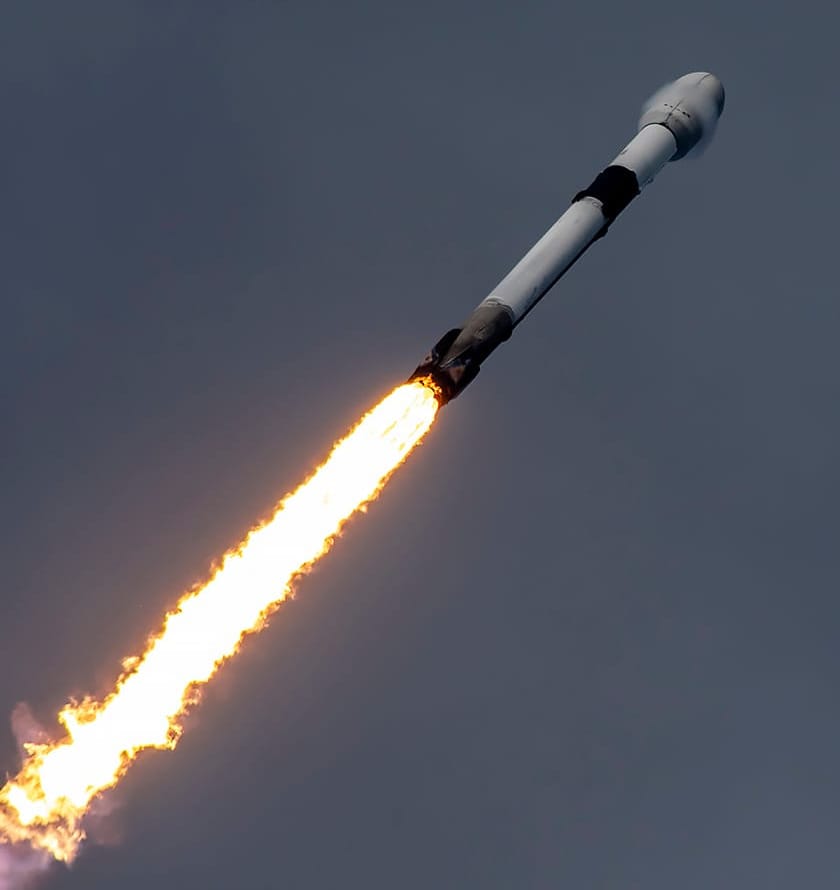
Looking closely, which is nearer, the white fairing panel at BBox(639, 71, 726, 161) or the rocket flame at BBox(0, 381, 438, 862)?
the rocket flame at BBox(0, 381, 438, 862)

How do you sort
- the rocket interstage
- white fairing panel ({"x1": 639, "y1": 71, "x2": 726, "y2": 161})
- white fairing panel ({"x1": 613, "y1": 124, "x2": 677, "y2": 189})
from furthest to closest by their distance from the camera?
white fairing panel ({"x1": 639, "y1": 71, "x2": 726, "y2": 161}) → white fairing panel ({"x1": 613, "y1": 124, "x2": 677, "y2": 189}) → the rocket interstage

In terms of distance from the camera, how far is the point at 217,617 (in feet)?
218

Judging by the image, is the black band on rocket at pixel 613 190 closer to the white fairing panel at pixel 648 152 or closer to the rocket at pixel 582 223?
the rocket at pixel 582 223

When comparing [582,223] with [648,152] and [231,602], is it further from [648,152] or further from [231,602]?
[231,602]

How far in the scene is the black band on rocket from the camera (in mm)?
75162

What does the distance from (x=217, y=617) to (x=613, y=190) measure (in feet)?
104

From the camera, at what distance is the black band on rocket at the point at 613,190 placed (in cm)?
7516

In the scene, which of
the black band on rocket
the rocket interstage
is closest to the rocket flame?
the rocket interstage

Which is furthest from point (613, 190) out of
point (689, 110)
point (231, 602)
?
point (231, 602)

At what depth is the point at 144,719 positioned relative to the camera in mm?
66062

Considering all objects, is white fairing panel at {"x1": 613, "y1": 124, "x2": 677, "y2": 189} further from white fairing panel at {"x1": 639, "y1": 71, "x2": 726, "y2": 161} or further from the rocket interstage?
the rocket interstage

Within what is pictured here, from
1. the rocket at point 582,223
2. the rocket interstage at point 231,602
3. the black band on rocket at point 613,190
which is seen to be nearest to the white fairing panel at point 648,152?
the rocket at point 582,223

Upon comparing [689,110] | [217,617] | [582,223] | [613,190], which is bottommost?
[217,617]

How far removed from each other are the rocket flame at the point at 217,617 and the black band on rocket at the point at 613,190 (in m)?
17.3
